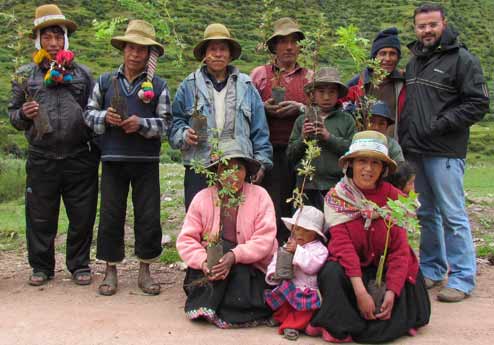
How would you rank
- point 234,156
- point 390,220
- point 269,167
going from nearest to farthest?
point 390,220 → point 234,156 → point 269,167

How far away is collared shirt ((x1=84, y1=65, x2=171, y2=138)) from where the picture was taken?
16.9 feet

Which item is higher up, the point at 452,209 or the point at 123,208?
the point at 452,209

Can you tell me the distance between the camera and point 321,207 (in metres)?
5.30

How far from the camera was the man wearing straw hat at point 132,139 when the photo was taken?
5172 millimetres

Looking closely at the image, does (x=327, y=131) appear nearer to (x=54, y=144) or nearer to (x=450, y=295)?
(x=450, y=295)

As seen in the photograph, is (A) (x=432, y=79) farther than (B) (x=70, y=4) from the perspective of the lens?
No

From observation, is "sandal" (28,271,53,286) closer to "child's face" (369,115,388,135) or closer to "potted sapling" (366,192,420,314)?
"potted sapling" (366,192,420,314)

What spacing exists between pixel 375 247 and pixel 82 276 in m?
2.77

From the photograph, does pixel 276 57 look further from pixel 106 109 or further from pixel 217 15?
pixel 217 15

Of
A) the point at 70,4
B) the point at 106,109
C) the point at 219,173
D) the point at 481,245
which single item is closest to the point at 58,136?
the point at 106,109

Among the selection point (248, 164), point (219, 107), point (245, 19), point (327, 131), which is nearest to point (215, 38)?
point (219, 107)

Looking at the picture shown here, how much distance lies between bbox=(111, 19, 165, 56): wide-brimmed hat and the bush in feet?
27.9

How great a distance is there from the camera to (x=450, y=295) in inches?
204

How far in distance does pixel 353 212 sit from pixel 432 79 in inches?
59.5
